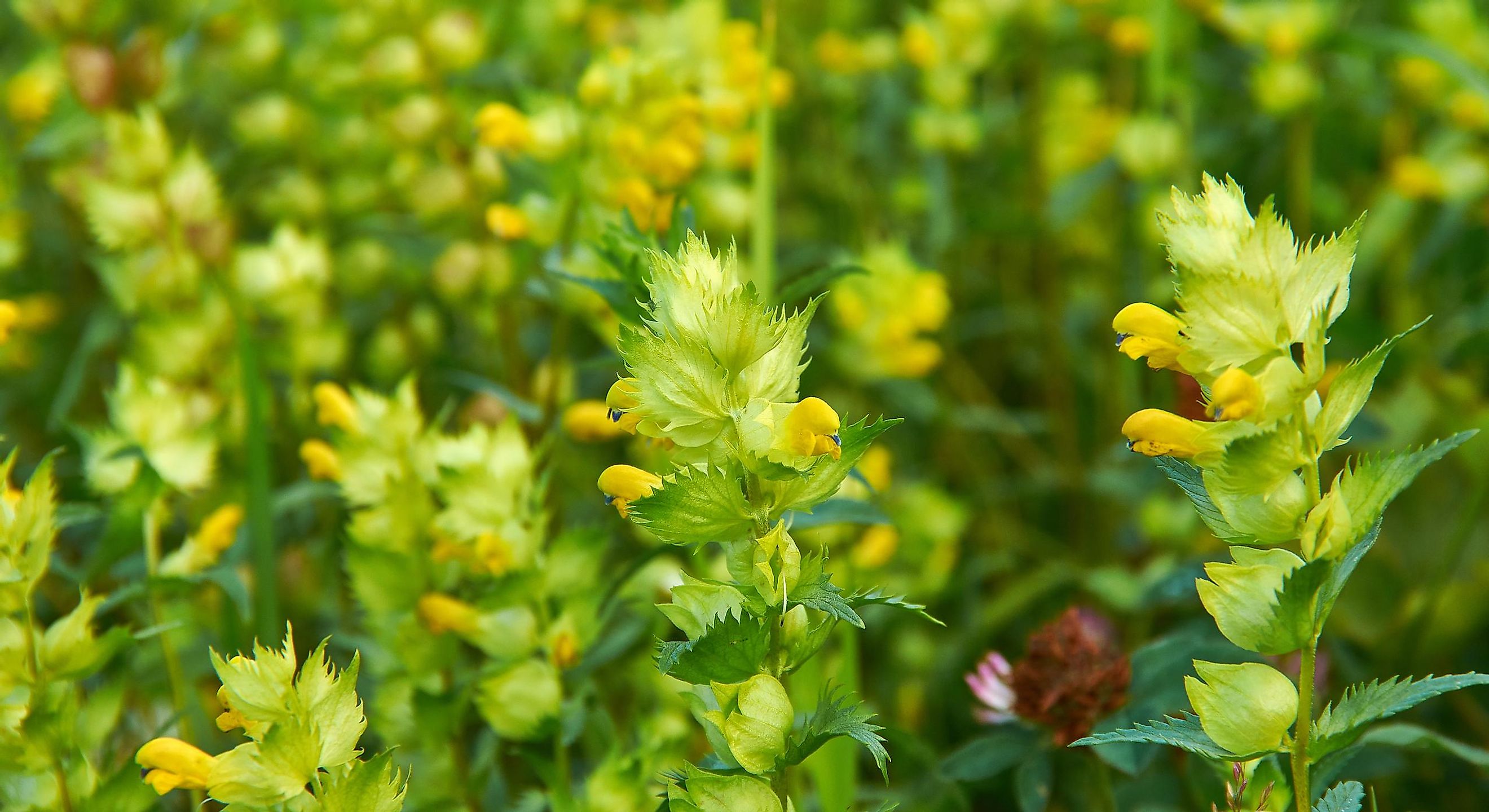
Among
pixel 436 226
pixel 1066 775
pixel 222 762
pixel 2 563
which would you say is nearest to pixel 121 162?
pixel 436 226

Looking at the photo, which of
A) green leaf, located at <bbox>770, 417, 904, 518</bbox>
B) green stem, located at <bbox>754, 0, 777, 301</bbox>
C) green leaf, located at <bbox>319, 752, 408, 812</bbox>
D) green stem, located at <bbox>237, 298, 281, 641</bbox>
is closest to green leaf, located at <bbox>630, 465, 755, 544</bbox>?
green leaf, located at <bbox>770, 417, 904, 518</bbox>

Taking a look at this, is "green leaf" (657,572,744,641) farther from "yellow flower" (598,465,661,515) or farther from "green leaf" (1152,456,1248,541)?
"green leaf" (1152,456,1248,541)

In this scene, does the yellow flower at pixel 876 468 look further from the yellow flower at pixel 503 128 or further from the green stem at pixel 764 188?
the yellow flower at pixel 503 128

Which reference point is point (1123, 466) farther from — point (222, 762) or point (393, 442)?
point (222, 762)

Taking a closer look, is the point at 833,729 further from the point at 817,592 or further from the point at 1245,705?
the point at 1245,705

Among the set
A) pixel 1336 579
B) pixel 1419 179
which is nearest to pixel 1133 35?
pixel 1419 179

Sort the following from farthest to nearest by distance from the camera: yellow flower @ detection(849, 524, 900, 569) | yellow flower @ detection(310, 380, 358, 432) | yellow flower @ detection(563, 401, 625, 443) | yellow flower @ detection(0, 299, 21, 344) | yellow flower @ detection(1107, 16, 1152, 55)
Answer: yellow flower @ detection(1107, 16, 1152, 55) → yellow flower @ detection(849, 524, 900, 569) → yellow flower @ detection(563, 401, 625, 443) → yellow flower @ detection(310, 380, 358, 432) → yellow flower @ detection(0, 299, 21, 344)
